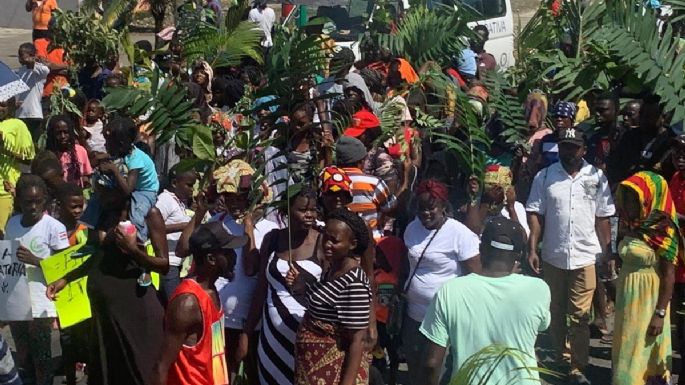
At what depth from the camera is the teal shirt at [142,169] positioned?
7.95 metres

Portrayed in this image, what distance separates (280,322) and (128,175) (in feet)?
6.31

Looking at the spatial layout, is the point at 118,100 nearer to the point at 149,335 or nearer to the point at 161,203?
the point at 161,203

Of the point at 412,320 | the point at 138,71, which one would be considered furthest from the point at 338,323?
the point at 138,71

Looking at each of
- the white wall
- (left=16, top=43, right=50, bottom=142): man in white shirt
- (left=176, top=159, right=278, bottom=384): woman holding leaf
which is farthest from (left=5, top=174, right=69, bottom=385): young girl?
the white wall

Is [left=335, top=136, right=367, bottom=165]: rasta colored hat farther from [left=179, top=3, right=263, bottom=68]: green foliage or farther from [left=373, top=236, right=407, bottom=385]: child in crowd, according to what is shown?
[left=179, top=3, right=263, bottom=68]: green foliage

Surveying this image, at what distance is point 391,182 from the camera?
353 inches

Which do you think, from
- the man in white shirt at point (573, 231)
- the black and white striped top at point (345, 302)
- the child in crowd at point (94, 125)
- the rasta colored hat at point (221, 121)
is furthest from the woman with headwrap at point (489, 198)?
the child in crowd at point (94, 125)

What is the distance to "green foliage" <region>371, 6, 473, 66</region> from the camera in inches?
468

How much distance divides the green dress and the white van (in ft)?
34.7

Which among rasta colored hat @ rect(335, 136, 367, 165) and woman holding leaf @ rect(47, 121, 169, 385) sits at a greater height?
rasta colored hat @ rect(335, 136, 367, 165)

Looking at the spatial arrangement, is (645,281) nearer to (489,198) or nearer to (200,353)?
(489,198)

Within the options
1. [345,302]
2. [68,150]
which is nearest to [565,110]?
[68,150]

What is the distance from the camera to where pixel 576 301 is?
8328 mm

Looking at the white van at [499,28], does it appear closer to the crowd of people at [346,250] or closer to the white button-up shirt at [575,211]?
the crowd of people at [346,250]
